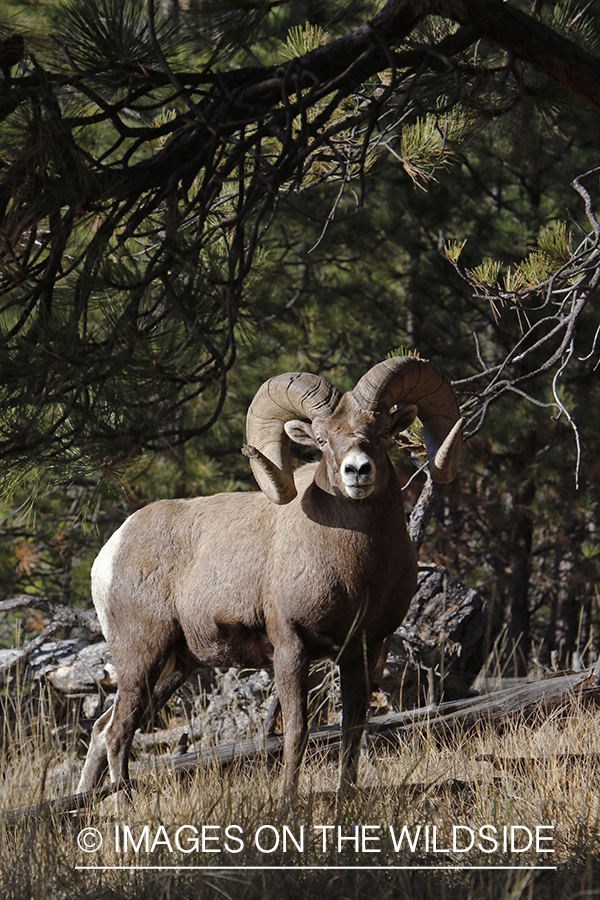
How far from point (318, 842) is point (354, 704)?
0.94 meters

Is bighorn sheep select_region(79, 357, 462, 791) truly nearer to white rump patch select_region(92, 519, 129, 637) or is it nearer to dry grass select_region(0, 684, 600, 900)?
white rump patch select_region(92, 519, 129, 637)

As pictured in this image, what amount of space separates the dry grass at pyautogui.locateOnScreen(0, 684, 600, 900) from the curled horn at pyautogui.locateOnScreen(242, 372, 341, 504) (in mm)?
1320

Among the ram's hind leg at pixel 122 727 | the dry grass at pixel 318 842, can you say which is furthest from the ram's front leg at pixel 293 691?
the ram's hind leg at pixel 122 727

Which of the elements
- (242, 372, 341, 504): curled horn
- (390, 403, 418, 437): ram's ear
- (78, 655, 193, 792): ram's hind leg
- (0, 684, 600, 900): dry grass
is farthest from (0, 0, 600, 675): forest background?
(0, 684, 600, 900): dry grass

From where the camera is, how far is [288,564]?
3.95 metres

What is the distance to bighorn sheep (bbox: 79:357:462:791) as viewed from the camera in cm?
382

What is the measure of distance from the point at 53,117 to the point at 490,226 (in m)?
6.85

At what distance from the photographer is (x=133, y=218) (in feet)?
9.95

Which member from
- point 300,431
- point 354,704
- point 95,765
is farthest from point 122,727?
point 300,431

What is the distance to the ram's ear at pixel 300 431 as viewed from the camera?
407 centimetres

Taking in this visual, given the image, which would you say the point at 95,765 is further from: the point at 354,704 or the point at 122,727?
the point at 354,704

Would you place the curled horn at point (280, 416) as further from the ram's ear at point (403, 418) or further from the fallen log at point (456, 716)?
the fallen log at point (456, 716)

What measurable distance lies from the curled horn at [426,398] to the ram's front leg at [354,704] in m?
0.99

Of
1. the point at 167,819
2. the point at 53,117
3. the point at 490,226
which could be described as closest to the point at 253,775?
the point at 167,819
